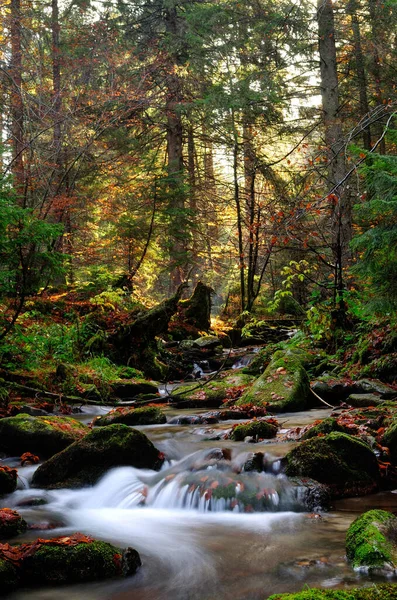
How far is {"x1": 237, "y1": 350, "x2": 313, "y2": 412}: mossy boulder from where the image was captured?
8125 millimetres

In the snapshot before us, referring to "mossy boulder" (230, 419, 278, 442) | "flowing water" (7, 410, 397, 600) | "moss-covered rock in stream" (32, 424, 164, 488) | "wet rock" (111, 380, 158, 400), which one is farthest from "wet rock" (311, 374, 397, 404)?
"moss-covered rock in stream" (32, 424, 164, 488)

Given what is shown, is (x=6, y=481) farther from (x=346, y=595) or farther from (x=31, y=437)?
(x=346, y=595)

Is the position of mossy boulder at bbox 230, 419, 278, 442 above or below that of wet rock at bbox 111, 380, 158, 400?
below

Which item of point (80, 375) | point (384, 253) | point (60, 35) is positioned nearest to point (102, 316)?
point (80, 375)

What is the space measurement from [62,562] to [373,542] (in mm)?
2033

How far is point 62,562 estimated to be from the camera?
3.29m

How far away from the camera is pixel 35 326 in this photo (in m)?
11.7

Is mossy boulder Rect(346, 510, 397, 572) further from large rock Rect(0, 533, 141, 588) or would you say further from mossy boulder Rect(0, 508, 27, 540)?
mossy boulder Rect(0, 508, 27, 540)

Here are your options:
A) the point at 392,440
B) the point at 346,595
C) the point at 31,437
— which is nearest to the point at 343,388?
the point at 392,440

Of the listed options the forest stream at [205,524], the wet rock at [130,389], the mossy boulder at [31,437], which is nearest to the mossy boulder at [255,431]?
the forest stream at [205,524]

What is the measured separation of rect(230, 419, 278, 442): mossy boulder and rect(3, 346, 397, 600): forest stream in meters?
0.19

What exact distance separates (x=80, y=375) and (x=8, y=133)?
896 centimetres

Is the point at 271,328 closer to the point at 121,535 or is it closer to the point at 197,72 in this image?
the point at 197,72

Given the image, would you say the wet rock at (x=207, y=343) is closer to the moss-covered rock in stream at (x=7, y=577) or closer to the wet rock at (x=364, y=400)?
the wet rock at (x=364, y=400)
